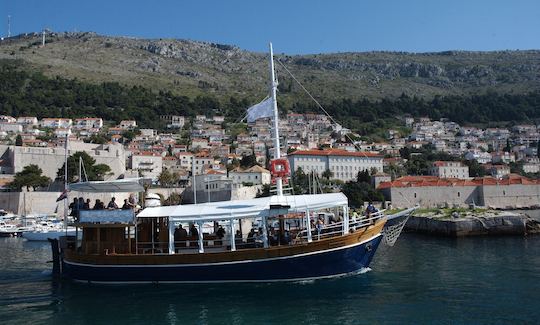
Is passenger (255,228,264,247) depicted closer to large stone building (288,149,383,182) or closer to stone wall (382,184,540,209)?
stone wall (382,184,540,209)

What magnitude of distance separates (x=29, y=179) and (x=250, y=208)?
44.0m

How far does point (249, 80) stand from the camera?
540 feet

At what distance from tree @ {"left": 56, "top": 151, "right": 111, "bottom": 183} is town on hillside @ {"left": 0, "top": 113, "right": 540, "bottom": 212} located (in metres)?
0.13

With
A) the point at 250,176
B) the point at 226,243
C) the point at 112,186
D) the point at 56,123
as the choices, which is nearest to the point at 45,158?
the point at 250,176

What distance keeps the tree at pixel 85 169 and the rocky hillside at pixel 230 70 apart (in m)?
80.0

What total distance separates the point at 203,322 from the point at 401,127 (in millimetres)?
124345

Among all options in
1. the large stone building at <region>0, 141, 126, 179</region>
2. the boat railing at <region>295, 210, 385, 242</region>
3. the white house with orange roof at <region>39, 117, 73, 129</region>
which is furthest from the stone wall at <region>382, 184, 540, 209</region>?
the white house with orange roof at <region>39, 117, 73, 129</region>

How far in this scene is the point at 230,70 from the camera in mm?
176000

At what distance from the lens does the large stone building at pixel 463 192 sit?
59.4 m

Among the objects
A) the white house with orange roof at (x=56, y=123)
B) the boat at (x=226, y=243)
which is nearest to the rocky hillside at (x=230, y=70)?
the white house with orange roof at (x=56, y=123)

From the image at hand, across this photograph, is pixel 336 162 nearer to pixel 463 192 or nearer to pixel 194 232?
pixel 463 192

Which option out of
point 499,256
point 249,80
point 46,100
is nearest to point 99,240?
point 499,256

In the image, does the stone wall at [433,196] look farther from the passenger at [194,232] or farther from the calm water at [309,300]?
the passenger at [194,232]

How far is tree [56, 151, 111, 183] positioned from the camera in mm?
54844
